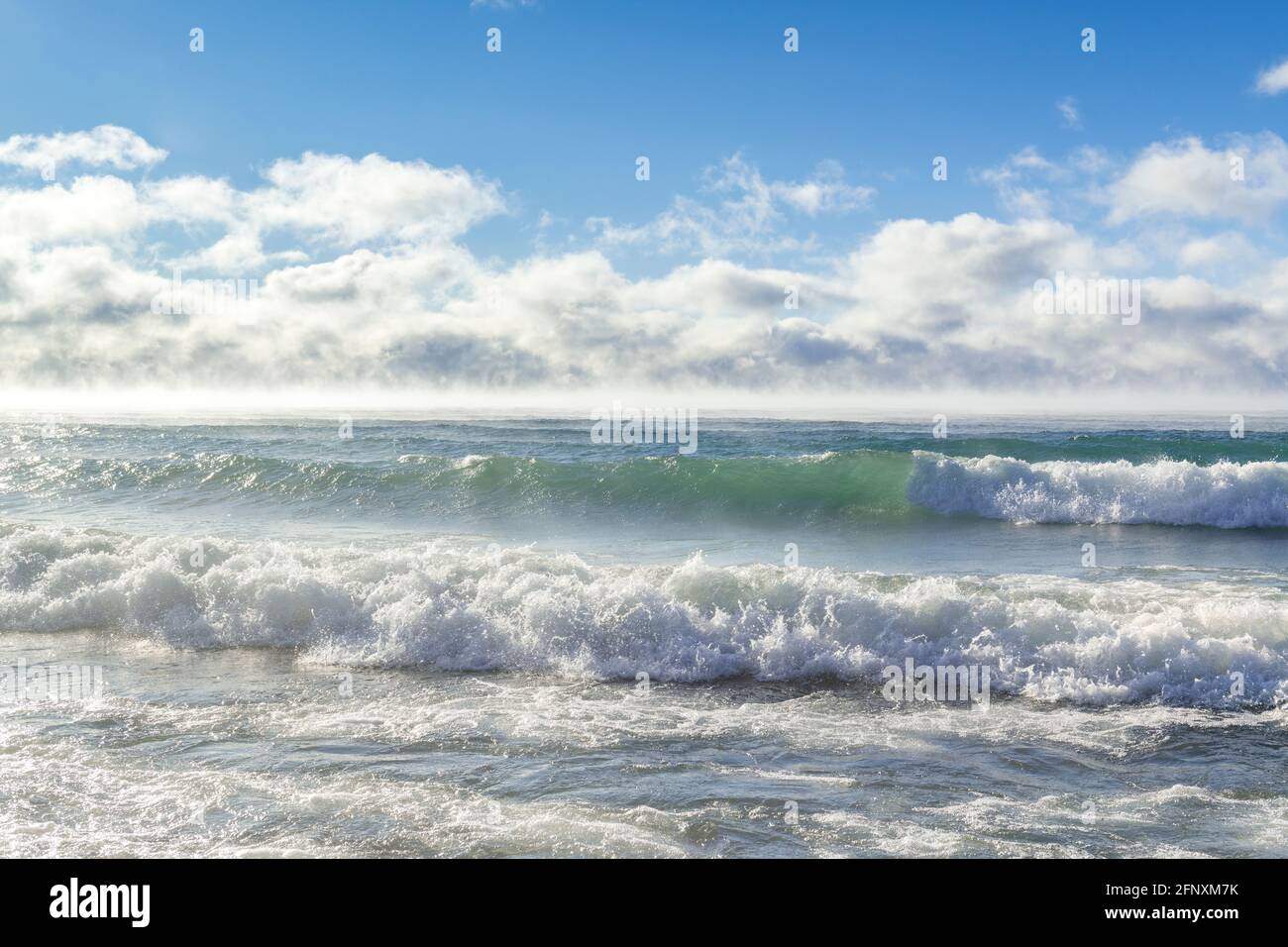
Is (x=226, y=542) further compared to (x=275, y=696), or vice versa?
(x=226, y=542)

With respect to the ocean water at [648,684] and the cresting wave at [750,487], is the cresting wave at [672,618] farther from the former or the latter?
the cresting wave at [750,487]

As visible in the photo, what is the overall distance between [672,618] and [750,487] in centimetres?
1281

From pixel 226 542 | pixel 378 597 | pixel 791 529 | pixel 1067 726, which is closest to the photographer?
pixel 1067 726

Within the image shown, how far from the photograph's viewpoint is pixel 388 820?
19.8 feet

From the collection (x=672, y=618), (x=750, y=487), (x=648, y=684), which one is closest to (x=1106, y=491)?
(x=750, y=487)

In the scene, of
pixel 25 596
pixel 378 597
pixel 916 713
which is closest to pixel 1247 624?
pixel 916 713

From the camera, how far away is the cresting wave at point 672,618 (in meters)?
9.66

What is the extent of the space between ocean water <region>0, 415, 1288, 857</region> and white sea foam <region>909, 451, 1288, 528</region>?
0.16 m

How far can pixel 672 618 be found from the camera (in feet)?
36.1

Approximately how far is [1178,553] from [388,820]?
1609 cm

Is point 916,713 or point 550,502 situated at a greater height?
point 550,502

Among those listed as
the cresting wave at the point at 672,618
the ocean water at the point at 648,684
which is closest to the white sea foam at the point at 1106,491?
the ocean water at the point at 648,684

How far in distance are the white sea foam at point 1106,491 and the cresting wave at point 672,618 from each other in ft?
28.5
